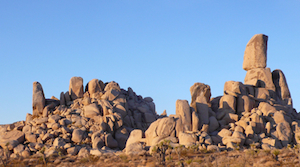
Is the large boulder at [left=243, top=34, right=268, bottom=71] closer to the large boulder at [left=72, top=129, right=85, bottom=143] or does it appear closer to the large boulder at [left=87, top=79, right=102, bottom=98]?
the large boulder at [left=87, top=79, right=102, bottom=98]

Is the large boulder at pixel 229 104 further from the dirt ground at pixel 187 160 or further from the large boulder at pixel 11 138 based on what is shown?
the large boulder at pixel 11 138

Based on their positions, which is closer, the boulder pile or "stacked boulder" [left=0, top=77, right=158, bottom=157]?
the boulder pile

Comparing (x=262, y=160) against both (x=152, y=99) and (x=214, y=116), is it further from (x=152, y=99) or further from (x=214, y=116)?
(x=152, y=99)

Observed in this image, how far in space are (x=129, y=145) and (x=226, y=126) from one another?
10.4 m

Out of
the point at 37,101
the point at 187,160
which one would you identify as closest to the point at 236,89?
the point at 187,160

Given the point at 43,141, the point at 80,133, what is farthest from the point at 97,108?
the point at 43,141

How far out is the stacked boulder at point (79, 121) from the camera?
33.7m

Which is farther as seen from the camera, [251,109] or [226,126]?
[251,109]

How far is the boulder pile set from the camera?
1220 inches

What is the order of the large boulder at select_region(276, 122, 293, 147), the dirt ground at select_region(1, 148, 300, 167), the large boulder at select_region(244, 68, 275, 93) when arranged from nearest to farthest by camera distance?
the dirt ground at select_region(1, 148, 300, 167)
the large boulder at select_region(276, 122, 293, 147)
the large boulder at select_region(244, 68, 275, 93)

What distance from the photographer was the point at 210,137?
101 ft

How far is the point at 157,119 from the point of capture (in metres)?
38.8

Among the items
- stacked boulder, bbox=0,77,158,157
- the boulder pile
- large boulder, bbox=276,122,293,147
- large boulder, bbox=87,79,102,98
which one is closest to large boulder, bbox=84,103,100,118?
stacked boulder, bbox=0,77,158,157

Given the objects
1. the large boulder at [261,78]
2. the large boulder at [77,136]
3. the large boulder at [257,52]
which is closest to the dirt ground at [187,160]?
the large boulder at [77,136]
